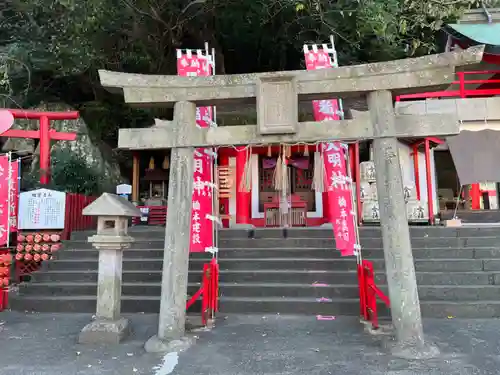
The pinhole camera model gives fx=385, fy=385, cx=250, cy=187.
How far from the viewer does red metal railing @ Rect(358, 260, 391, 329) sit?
225 inches

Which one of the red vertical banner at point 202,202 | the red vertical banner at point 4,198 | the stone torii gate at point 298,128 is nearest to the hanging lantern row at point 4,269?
the red vertical banner at point 4,198

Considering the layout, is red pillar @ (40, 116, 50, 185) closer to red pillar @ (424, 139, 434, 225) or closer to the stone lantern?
the stone lantern

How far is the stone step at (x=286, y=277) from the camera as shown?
7.14m

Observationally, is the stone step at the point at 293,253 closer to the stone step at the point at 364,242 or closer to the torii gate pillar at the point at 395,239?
the stone step at the point at 364,242

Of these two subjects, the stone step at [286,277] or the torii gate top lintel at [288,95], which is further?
the stone step at [286,277]

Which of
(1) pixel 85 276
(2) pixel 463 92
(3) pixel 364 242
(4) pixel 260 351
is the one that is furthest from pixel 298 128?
(2) pixel 463 92

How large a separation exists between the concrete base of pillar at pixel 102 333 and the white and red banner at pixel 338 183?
3.82 metres

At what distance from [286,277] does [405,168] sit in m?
5.93

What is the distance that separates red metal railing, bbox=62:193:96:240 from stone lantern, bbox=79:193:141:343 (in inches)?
154

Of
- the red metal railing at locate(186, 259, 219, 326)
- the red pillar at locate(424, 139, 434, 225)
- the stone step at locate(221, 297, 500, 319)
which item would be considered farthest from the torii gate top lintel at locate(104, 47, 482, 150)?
the red pillar at locate(424, 139, 434, 225)

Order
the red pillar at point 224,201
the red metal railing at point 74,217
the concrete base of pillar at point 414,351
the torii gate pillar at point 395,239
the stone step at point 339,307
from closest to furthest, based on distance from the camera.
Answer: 1. the concrete base of pillar at point 414,351
2. the torii gate pillar at point 395,239
3. the stone step at point 339,307
4. the red metal railing at point 74,217
5. the red pillar at point 224,201

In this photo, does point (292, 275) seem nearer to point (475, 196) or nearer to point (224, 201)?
point (224, 201)

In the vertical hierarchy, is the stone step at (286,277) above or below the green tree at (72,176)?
below

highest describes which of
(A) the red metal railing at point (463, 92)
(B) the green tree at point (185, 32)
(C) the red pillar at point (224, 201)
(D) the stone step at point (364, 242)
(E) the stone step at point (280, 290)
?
(B) the green tree at point (185, 32)
